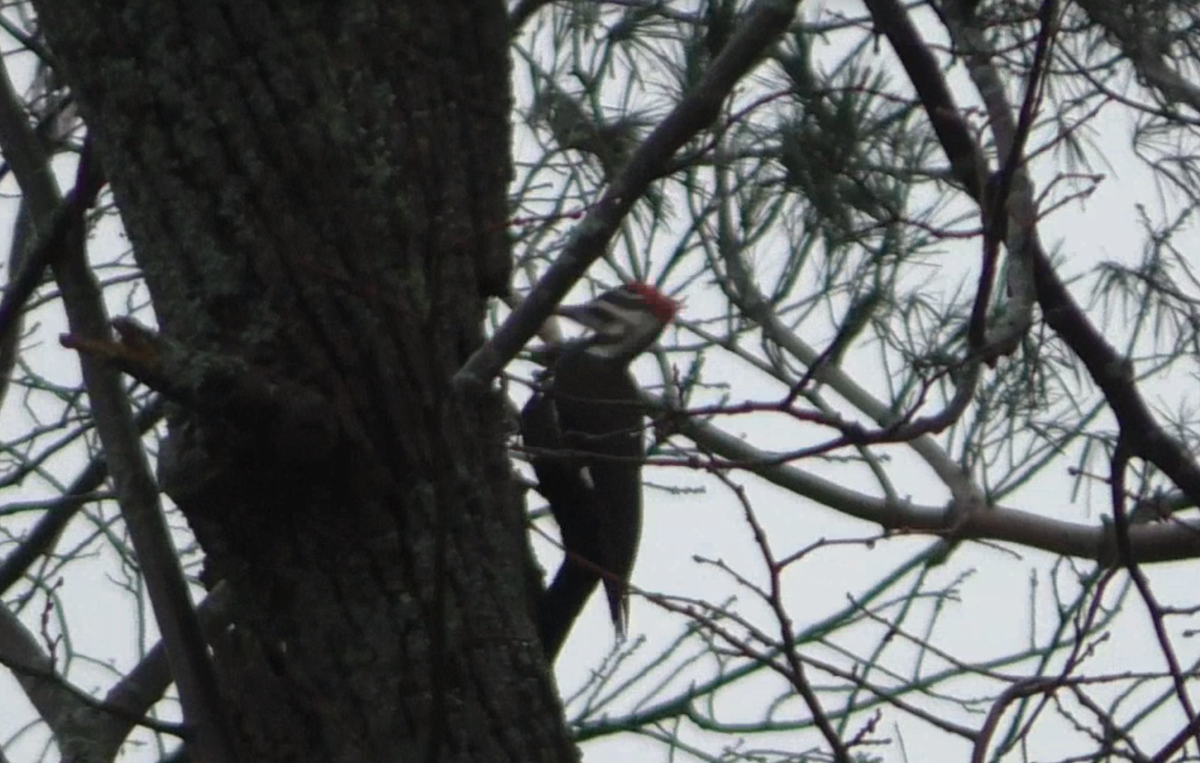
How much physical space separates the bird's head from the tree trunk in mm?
1445

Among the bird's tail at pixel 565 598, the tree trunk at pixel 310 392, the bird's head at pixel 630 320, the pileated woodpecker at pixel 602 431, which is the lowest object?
the tree trunk at pixel 310 392

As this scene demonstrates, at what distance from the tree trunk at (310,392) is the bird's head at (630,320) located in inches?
56.9

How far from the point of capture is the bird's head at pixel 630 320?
3.32 meters

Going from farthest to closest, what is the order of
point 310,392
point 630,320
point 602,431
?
point 630,320
point 602,431
point 310,392

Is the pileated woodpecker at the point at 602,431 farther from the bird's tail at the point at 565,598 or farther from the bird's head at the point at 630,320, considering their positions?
the bird's tail at the point at 565,598

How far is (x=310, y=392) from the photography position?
5.46ft

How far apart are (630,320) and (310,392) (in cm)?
176

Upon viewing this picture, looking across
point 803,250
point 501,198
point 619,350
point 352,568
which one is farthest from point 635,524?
point 352,568

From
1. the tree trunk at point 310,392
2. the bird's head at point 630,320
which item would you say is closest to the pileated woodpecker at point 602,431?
the bird's head at point 630,320

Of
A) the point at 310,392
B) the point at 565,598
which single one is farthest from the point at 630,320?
the point at 310,392

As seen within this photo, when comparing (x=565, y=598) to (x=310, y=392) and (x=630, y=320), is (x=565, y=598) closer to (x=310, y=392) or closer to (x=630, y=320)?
(x=630, y=320)

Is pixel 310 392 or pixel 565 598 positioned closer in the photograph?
pixel 310 392

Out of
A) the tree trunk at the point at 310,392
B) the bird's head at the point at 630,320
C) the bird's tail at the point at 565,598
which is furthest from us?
the bird's head at the point at 630,320

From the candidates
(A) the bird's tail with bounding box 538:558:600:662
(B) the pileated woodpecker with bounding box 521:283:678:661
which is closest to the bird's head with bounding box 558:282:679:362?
(B) the pileated woodpecker with bounding box 521:283:678:661
